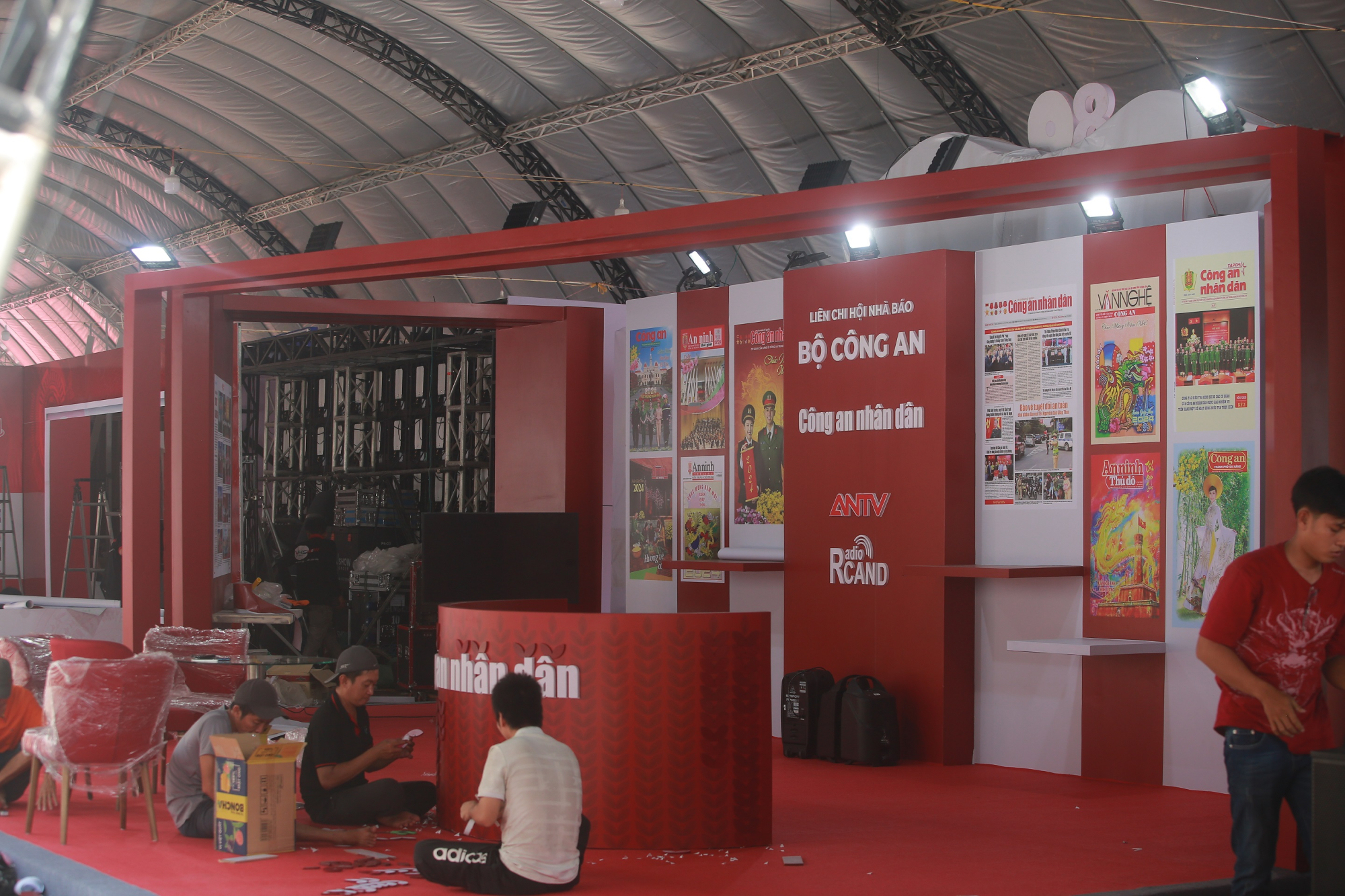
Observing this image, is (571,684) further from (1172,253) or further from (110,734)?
(1172,253)

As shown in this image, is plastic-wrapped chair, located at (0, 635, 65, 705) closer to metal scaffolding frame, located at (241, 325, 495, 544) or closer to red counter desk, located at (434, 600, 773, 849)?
red counter desk, located at (434, 600, 773, 849)

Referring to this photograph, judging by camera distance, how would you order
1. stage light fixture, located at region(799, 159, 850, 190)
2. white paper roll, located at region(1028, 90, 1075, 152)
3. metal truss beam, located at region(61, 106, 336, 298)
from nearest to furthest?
stage light fixture, located at region(799, 159, 850, 190), white paper roll, located at region(1028, 90, 1075, 152), metal truss beam, located at region(61, 106, 336, 298)

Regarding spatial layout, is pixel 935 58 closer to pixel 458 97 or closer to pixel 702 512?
pixel 702 512

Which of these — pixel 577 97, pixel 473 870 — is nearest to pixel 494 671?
pixel 473 870

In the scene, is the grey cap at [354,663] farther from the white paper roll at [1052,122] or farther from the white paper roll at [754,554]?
the white paper roll at [1052,122]

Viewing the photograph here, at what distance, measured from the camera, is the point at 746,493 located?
8891mm

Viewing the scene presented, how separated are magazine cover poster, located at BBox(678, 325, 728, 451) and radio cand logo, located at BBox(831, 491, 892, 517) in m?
1.35

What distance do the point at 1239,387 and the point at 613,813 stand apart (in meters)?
3.92

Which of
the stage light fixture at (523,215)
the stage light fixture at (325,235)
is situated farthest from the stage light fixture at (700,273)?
the stage light fixture at (325,235)

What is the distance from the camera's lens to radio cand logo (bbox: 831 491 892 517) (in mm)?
7773

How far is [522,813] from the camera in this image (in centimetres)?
A: 406

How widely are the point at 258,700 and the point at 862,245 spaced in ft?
17.6

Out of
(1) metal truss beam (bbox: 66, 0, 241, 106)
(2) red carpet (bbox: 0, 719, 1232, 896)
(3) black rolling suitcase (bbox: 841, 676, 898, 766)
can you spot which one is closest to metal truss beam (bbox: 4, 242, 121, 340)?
(1) metal truss beam (bbox: 66, 0, 241, 106)

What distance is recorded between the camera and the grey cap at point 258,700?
202 inches
